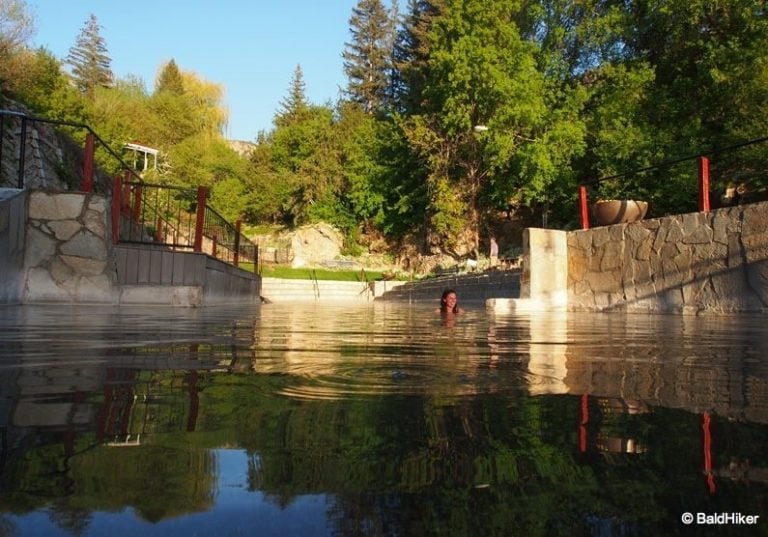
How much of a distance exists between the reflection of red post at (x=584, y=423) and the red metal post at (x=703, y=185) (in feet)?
28.1

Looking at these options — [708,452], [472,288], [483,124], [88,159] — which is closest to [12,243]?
[88,159]

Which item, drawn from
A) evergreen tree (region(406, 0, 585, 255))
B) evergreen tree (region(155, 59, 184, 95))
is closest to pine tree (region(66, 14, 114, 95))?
evergreen tree (region(155, 59, 184, 95))

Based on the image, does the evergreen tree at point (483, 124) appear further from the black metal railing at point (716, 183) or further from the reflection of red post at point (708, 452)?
Result: the reflection of red post at point (708, 452)

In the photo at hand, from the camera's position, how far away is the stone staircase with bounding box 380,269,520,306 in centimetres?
1745

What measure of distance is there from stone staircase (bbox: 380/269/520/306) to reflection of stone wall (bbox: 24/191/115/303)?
10.8 meters

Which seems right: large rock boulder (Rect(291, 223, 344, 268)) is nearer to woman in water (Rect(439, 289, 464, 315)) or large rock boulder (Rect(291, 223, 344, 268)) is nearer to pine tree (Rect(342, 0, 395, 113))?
pine tree (Rect(342, 0, 395, 113))

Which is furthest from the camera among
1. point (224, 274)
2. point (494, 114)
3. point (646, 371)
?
point (494, 114)

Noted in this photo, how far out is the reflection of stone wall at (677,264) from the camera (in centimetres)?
838

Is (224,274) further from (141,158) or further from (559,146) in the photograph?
(141,158)

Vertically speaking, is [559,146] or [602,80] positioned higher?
[602,80]

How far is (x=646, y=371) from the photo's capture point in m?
2.63

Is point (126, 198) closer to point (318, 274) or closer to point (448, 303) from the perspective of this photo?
point (448, 303)

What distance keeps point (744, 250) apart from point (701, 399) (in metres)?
7.71

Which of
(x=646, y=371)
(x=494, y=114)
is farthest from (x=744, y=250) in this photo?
(x=494, y=114)
